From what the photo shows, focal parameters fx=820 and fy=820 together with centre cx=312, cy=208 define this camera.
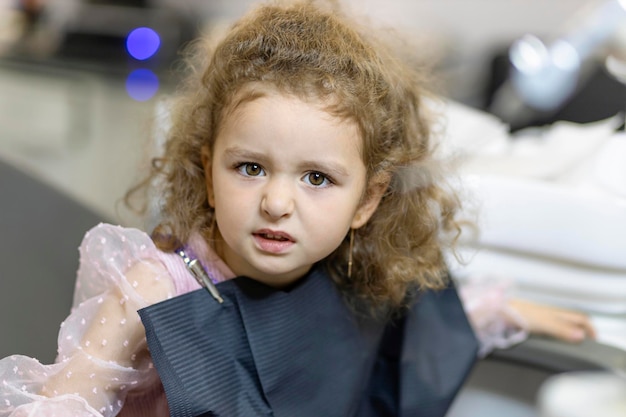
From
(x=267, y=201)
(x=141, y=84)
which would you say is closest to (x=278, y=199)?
(x=267, y=201)

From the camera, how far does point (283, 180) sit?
0.74m

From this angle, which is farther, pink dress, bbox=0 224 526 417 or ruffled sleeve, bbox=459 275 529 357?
ruffled sleeve, bbox=459 275 529 357

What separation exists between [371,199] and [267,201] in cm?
16

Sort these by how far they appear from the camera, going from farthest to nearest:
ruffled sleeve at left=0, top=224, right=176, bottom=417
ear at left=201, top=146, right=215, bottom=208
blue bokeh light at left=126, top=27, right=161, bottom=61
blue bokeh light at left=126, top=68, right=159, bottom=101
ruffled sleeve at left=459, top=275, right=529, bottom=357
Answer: blue bokeh light at left=126, top=27, right=161, bottom=61 < blue bokeh light at left=126, top=68, right=159, bottom=101 < ruffled sleeve at left=459, top=275, right=529, bottom=357 < ear at left=201, top=146, right=215, bottom=208 < ruffled sleeve at left=0, top=224, right=176, bottom=417

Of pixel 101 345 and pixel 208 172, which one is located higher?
pixel 208 172

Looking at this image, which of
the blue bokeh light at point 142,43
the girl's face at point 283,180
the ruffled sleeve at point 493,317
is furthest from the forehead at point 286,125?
the blue bokeh light at point 142,43

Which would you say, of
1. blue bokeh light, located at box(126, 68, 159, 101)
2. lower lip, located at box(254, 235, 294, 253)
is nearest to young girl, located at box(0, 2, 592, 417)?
lower lip, located at box(254, 235, 294, 253)

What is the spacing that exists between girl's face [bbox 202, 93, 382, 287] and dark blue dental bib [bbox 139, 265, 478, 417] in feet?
0.20

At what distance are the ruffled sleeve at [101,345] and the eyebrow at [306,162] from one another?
131 millimetres

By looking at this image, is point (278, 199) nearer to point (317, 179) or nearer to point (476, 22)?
point (317, 179)

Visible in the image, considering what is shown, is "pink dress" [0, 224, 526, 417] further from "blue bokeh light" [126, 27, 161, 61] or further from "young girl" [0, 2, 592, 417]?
"blue bokeh light" [126, 27, 161, 61]

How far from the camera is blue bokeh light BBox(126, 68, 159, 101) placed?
2.98 m

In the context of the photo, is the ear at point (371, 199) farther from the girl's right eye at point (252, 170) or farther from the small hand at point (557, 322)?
the small hand at point (557, 322)

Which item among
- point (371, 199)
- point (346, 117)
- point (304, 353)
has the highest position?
point (346, 117)
